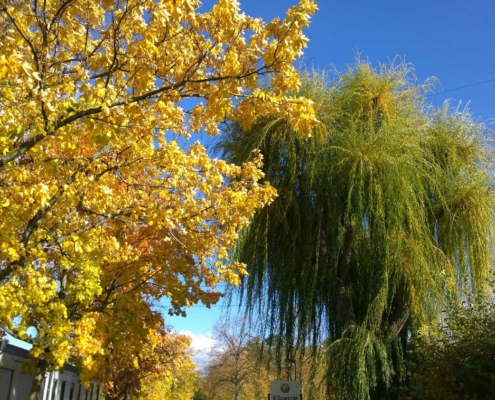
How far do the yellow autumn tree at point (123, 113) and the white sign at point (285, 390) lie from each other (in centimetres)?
314

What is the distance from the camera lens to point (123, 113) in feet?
15.3

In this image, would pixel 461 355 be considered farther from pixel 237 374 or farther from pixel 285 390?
pixel 237 374

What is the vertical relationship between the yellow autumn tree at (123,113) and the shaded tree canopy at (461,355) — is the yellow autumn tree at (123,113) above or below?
above

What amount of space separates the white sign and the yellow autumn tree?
3.14 metres

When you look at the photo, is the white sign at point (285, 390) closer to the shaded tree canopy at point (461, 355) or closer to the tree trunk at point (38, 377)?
the shaded tree canopy at point (461, 355)

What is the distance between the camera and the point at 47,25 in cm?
485

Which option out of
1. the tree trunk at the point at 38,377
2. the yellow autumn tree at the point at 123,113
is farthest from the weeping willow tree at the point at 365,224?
the tree trunk at the point at 38,377

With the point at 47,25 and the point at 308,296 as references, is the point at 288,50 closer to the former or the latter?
the point at 47,25

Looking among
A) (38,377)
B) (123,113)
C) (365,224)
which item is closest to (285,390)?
(365,224)

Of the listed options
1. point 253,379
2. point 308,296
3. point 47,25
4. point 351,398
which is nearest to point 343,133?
point 308,296

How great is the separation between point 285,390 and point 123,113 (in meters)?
6.60

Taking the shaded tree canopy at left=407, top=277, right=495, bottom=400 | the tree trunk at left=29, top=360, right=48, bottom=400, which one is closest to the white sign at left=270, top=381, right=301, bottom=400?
the shaded tree canopy at left=407, top=277, right=495, bottom=400

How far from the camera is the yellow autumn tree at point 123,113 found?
4.52m

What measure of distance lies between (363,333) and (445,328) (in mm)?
1372
